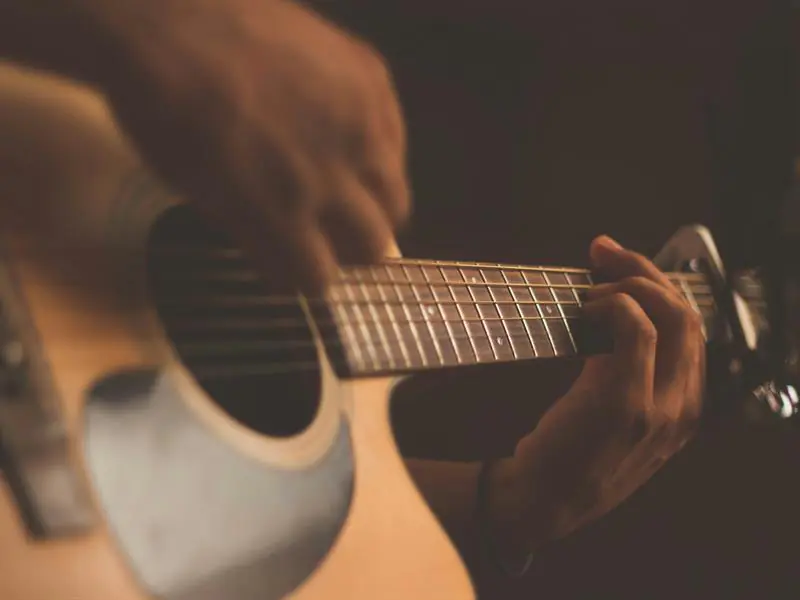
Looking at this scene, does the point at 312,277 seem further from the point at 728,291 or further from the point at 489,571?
the point at 728,291

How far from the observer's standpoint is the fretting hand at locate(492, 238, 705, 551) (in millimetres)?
595

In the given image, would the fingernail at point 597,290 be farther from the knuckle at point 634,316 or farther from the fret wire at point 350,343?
the fret wire at point 350,343

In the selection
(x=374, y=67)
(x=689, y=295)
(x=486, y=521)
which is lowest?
(x=486, y=521)

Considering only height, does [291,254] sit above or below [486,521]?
above

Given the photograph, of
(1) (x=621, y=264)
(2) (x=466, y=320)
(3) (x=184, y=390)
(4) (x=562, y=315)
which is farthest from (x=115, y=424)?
(1) (x=621, y=264)

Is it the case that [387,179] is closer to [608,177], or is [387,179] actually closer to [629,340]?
[629,340]

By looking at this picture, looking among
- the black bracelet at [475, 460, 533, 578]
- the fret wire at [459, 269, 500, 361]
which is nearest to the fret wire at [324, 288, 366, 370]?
the fret wire at [459, 269, 500, 361]

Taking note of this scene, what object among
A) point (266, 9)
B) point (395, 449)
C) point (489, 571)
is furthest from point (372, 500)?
point (266, 9)

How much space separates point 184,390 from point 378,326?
0.42 ft

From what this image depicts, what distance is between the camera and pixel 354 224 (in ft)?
1.05

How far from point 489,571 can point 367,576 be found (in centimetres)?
19

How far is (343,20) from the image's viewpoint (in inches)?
19.3

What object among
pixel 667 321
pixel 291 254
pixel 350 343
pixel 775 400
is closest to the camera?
pixel 291 254

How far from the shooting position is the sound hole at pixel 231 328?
34 centimetres
